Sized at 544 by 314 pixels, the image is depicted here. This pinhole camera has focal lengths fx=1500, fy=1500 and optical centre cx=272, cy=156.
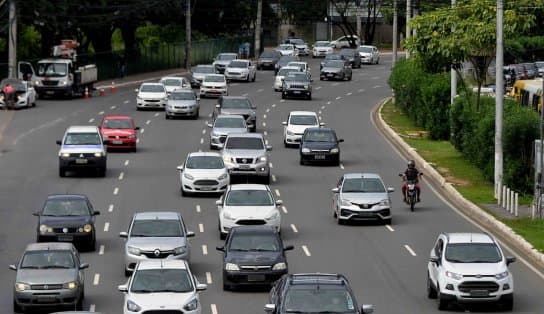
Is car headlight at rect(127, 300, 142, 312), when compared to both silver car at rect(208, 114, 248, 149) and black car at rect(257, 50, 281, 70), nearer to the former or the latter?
silver car at rect(208, 114, 248, 149)

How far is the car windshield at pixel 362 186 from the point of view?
45.4 metres

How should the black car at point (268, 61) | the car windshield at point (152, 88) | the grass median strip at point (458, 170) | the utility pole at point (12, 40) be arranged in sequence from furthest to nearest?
1. the black car at point (268, 61)
2. the utility pole at point (12, 40)
3. the car windshield at point (152, 88)
4. the grass median strip at point (458, 170)

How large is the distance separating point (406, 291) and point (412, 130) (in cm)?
3920

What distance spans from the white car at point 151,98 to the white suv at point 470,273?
47619mm

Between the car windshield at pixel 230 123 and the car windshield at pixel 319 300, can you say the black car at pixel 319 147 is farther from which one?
the car windshield at pixel 319 300

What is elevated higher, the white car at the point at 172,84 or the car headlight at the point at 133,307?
the white car at the point at 172,84

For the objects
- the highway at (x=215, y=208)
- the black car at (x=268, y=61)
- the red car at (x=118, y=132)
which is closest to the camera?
the highway at (x=215, y=208)

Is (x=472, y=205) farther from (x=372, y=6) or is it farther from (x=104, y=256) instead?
(x=372, y=6)

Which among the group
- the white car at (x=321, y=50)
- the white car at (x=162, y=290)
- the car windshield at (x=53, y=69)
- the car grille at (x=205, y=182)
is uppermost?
the car windshield at (x=53, y=69)

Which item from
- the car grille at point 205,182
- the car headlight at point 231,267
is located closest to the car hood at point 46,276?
the car headlight at point 231,267

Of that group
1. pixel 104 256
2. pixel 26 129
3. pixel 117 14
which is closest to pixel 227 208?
pixel 104 256

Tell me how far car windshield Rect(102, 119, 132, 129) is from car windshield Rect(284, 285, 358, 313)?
36.3 m

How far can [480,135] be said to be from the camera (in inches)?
2162

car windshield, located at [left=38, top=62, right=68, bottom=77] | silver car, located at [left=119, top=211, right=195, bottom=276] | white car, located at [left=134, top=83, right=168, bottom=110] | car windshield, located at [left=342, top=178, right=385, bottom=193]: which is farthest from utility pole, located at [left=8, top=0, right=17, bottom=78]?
silver car, located at [left=119, top=211, right=195, bottom=276]
